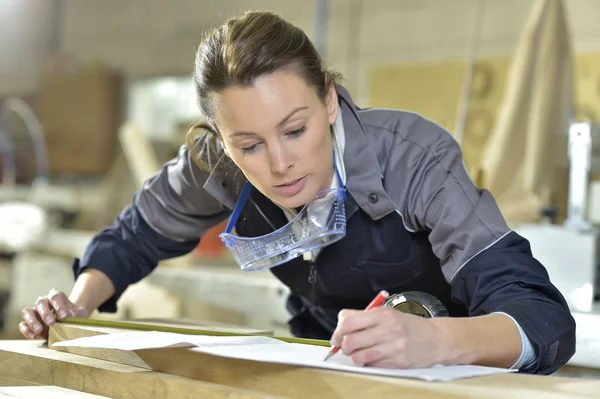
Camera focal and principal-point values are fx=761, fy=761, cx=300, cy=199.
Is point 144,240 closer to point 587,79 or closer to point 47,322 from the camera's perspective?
point 47,322

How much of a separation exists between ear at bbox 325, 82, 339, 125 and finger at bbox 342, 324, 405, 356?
0.50 metres

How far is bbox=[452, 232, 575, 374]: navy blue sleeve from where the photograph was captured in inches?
42.1

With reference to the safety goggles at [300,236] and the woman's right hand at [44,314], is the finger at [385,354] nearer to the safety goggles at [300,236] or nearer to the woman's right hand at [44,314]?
the safety goggles at [300,236]

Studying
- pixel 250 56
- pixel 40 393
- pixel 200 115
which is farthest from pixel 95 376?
pixel 200 115

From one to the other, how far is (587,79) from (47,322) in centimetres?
261

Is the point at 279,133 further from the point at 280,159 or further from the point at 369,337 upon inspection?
the point at 369,337

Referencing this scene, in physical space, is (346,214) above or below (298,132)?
below

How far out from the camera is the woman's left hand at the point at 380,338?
0.92m

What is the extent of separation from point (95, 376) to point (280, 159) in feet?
1.38

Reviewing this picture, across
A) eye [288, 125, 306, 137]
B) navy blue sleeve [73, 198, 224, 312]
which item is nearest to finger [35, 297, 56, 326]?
navy blue sleeve [73, 198, 224, 312]

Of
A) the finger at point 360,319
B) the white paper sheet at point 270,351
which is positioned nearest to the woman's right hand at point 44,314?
the white paper sheet at point 270,351

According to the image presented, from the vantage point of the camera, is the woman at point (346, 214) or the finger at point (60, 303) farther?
the finger at point (60, 303)

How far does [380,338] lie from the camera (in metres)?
0.92

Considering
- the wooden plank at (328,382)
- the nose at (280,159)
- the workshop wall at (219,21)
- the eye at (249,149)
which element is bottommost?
the wooden plank at (328,382)
